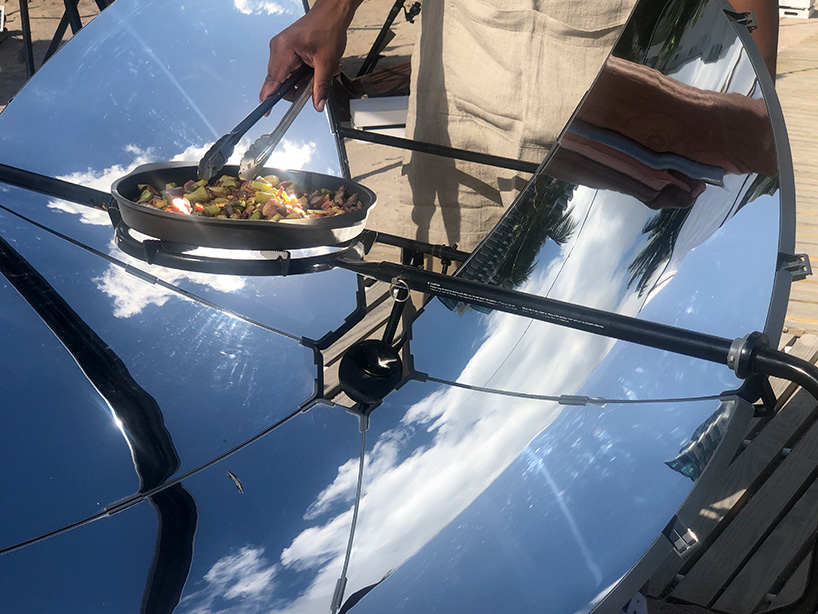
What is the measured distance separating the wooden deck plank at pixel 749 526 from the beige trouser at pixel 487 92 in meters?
0.66

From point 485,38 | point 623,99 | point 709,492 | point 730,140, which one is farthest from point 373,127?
point 709,492

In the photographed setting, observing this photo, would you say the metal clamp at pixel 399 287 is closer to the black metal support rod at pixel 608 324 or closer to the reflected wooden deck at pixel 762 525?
the black metal support rod at pixel 608 324

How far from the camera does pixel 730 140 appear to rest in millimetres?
1016

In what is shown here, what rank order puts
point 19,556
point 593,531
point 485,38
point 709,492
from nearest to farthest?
1. point 709,492
2. point 593,531
3. point 19,556
4. point 485,38

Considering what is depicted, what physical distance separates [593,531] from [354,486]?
1.11 ft

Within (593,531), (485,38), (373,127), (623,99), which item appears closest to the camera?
(593,531)

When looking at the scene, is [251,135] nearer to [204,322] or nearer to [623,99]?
[204,322]

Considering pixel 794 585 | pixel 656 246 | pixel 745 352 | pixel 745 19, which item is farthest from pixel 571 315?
pixel 794 585

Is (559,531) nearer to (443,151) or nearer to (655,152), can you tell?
(655,152)

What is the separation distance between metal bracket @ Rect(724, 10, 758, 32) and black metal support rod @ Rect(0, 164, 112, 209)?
90 centimetres

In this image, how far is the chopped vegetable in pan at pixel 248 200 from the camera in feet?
3.11

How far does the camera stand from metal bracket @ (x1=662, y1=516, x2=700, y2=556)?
680 millimetres

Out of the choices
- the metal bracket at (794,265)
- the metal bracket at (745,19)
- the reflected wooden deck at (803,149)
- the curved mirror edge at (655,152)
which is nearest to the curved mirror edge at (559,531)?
the metal bracket at (794,265)

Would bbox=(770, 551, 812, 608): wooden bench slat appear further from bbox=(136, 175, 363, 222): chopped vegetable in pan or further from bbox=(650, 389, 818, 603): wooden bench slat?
bbox=(136, 175, 363, 222): chopped vegetable in pan
